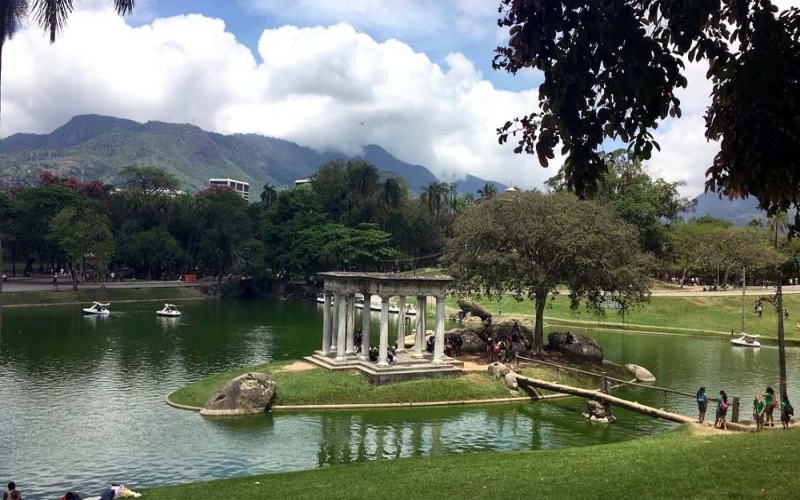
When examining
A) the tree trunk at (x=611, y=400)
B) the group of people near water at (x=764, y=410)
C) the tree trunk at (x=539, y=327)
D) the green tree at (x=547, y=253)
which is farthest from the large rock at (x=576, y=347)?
the group of people near water at (x=764, y=410)

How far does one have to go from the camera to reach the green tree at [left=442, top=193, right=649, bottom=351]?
1705 inches

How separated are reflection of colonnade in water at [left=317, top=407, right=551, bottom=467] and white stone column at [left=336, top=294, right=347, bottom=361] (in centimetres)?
655

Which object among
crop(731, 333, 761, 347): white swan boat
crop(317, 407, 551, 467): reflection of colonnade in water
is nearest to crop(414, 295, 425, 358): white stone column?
crop(317, 407, 551, 467): reflection of colonnade in water

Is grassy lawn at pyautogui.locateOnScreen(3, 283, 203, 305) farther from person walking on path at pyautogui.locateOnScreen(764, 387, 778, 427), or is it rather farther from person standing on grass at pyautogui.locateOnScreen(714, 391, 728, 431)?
person walking on path at pyautogui.locateOnScreen(764, 387, 778, 427)

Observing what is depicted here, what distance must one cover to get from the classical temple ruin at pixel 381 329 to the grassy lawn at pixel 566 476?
556 inches

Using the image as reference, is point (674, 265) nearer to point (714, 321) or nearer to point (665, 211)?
point (665, 211)

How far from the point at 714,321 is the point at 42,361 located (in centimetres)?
6936

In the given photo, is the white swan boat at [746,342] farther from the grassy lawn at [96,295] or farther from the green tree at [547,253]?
the grassy lawn at [96,295]

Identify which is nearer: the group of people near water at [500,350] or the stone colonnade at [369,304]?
the stone colonnade at [369,304]

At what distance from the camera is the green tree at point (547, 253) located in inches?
1705

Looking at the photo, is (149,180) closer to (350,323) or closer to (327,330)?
(327,330)

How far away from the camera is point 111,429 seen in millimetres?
28375

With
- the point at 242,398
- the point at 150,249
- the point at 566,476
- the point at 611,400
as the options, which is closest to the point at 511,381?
the point at 611,400

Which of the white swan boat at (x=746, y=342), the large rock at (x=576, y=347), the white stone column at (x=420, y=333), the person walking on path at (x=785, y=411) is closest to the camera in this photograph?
the person walking on path at (x=785, y=411)
